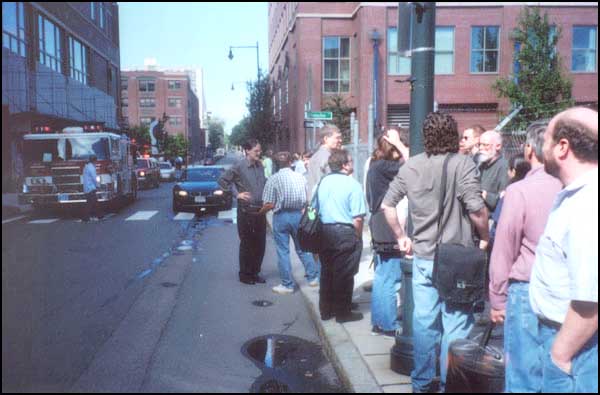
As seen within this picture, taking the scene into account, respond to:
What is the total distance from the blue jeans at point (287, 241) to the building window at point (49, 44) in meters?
4.18

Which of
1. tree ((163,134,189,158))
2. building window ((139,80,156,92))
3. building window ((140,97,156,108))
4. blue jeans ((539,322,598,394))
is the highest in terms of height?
building window ((139,80,156,92))

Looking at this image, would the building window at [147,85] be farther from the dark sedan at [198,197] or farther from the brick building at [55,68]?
the dark sedan at [198,197]

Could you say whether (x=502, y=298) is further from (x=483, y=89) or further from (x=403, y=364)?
(x=483, y=89)

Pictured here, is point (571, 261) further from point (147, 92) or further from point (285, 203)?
point (285, 203)

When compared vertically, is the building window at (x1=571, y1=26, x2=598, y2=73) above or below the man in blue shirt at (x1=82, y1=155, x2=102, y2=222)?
above

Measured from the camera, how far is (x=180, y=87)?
440cm

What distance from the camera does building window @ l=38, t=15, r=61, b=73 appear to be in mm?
2332

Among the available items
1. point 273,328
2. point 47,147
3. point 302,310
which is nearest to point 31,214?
point 47,147

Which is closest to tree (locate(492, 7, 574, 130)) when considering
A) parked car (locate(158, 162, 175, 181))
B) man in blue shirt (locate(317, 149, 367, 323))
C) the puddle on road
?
man in blue shirt (locate(317, 149, 367, 323))

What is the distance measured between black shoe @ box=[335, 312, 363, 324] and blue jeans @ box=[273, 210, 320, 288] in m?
1.25

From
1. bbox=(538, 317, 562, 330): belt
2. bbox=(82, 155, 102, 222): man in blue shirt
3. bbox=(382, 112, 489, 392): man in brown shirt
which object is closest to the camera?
bbox=(538, 317, 562, 330): belt

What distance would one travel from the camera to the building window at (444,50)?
99.8 ft

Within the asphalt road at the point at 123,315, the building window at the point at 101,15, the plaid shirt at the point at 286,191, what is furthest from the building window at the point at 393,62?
the building window at the point at 101,15

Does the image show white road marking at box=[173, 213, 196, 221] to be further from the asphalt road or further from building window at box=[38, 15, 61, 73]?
building window at box=[38, 15, 61, 73]
